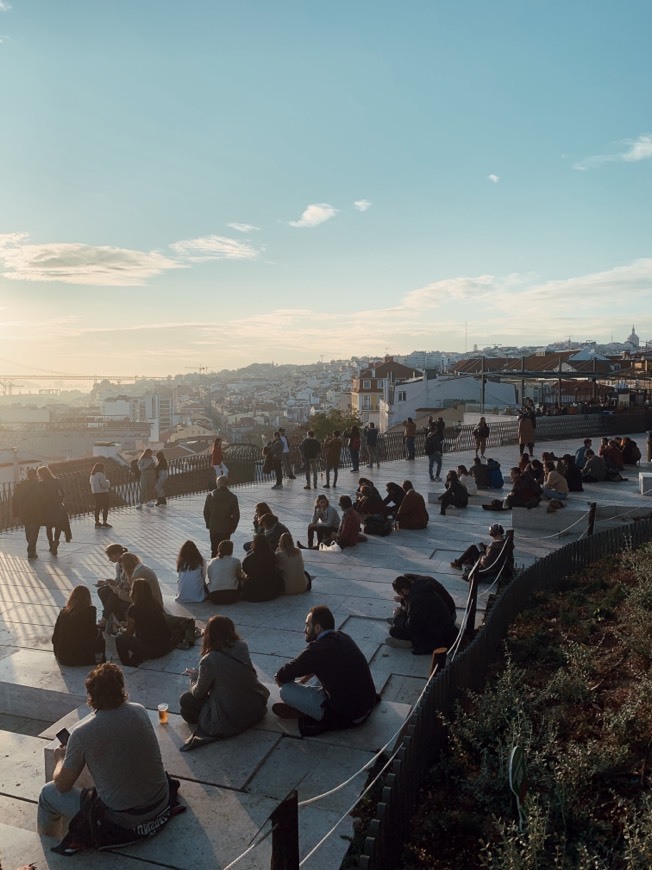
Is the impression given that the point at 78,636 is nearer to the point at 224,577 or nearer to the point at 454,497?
the point at 224,577

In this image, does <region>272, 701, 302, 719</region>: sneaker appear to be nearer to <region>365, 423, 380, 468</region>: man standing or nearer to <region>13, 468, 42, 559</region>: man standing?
<region>13, 468, 42, 559</region>: man standing

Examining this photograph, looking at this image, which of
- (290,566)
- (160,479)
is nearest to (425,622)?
(290,566)

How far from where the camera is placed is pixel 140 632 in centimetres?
672

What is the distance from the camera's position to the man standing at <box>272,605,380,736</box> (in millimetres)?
5223

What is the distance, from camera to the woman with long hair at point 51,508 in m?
11.6

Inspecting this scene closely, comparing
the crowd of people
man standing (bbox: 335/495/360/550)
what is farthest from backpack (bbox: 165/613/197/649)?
man standing (bbox: 335/495/360/550)

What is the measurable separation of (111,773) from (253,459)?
56.4ft

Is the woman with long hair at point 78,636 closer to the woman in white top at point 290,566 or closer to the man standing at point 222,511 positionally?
the woman in white top at point 290,566

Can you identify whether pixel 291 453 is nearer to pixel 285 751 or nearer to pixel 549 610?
pixel 549 610

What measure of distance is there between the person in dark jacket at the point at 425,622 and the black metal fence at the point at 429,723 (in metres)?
0.46

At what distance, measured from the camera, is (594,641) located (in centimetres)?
700

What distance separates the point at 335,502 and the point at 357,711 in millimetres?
11044

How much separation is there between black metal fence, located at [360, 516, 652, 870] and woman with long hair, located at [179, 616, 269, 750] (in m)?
1.46

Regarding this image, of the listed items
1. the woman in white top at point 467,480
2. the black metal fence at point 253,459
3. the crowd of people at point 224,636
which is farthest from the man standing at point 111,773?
the woman in white top at point 467,480
